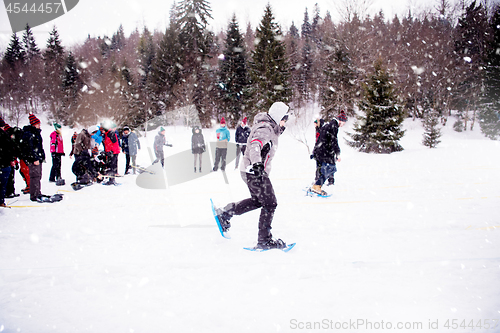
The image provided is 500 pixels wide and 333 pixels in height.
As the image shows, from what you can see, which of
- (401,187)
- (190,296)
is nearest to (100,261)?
(190,296)

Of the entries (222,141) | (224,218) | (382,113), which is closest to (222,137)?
(222,141)

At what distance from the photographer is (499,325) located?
6.54ft

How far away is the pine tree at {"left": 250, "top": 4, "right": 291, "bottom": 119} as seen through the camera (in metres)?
28.6

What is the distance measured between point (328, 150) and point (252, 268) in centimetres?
396

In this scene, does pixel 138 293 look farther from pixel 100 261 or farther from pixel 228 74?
pixel 228 74

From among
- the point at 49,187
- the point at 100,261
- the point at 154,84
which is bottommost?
the point at 49,187

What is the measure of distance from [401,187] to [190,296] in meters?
6.19

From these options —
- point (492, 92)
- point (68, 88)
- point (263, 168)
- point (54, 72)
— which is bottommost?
point (263, 168)

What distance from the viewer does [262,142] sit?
3.21 metres

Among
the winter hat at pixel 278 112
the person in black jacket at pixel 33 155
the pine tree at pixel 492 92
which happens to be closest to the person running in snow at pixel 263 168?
the winter hat at pixel 278 112

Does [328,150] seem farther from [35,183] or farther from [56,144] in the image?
[56,144]

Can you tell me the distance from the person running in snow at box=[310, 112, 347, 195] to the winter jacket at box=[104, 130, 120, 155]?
256 inches

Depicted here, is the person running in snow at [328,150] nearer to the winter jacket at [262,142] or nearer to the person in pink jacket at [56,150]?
the winter jacket at [262,142]

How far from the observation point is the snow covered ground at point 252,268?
2.10m
